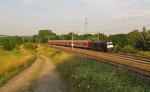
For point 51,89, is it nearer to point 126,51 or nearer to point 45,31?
point 126,51

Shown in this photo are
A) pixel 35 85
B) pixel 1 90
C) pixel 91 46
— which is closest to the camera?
pixel 1 90

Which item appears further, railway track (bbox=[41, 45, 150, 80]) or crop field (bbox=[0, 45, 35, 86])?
crop field (bbox=[0, 45, 35, 86])

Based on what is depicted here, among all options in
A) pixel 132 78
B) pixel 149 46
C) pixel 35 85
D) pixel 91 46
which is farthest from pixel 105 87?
pixel 91 46

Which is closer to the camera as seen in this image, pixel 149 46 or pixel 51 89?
pixel 51 89

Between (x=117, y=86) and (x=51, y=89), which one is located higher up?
(x=117, y=86)

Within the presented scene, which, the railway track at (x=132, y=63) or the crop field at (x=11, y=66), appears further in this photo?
the crop field at (x=11, y=66)

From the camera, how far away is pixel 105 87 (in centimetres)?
814

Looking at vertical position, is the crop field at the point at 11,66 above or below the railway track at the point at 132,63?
below

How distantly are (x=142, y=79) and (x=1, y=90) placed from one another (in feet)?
30.7

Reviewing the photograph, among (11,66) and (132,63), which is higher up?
(132,63)

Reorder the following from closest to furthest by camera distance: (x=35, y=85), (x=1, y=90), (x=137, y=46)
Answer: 1. (x=1, y=90)
2. (x=35, y=85)
3. (x=137, y=46)

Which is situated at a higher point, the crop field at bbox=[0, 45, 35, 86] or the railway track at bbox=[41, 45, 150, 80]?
the railway track at bbox=[41, 45, 150, 80]

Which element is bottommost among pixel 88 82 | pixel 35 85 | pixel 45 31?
pixel 35 85

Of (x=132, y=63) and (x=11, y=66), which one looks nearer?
(x=132, y=63)
